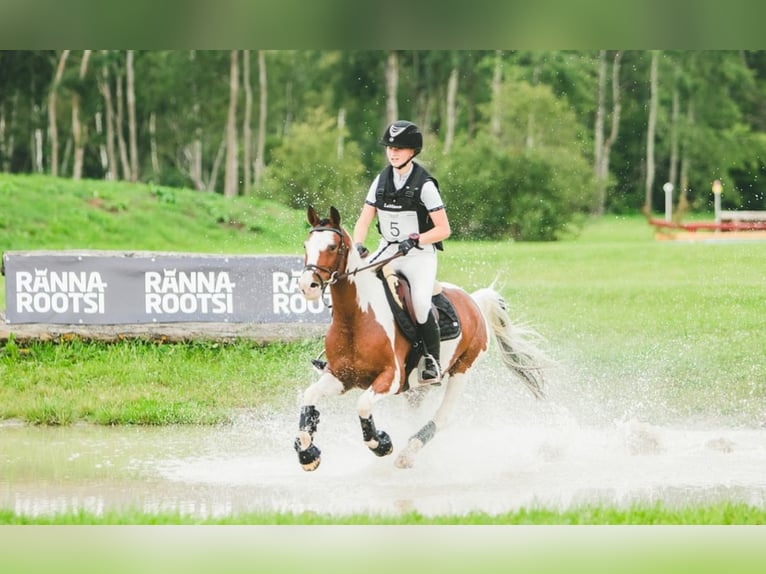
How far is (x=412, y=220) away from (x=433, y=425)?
1.42 m

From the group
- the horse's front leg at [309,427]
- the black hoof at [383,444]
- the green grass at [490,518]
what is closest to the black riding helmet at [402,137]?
the horse's front leg at [309,427]

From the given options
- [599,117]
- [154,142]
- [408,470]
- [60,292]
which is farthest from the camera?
[154,142]

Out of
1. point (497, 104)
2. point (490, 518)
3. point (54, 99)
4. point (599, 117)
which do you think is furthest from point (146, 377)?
point (54, 99)

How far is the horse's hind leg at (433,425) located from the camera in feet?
26.0

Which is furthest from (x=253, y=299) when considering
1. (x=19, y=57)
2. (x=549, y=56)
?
(x=19, y=57)

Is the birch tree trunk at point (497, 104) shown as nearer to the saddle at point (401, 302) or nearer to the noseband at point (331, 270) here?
the saddle at point (401, 302)

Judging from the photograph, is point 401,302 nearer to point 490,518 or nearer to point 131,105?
point 490,518

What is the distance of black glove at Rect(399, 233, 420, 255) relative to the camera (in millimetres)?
7426

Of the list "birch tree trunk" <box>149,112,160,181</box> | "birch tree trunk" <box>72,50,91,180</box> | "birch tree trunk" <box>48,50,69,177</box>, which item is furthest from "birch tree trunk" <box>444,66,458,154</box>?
"birch tree trunk" <box>48,50,69,177</box>

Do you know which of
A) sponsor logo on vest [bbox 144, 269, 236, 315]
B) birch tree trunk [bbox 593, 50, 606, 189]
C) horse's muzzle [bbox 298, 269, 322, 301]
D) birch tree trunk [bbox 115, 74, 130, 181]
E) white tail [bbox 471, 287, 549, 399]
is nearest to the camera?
horse's muzzle [bbox 298, 269, 322, 301]

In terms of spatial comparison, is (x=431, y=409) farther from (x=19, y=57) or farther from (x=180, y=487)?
(x=19, y=57)

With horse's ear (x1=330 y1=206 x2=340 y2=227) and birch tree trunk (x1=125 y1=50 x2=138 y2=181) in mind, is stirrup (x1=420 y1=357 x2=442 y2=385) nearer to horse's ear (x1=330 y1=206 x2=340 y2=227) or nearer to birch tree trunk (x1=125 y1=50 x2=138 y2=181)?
horse's ear (x1=330 y1=206 x2=340 y2=227)

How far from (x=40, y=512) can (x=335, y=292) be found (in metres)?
2.26

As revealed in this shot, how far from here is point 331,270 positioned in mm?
7020
